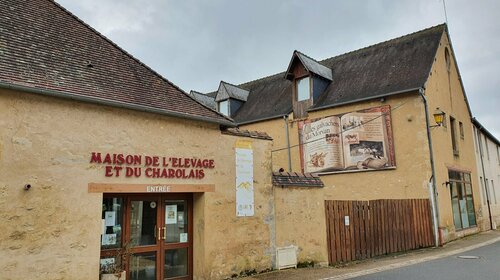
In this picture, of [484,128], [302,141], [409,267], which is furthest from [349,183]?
[484,128]

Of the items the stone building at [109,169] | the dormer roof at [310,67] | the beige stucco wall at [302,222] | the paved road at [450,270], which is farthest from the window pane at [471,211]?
the stone building at [109,169]

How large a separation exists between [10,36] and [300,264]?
8269 mm

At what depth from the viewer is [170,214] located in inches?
339

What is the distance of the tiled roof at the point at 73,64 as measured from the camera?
7.01 metres

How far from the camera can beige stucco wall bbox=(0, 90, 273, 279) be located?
6332 millimetres

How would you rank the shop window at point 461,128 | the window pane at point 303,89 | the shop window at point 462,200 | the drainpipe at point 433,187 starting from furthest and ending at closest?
the shop window at point 461,128 < the window pane at point 303,89 < the shop window at point 462,200 < the drainpipe at point 433,187

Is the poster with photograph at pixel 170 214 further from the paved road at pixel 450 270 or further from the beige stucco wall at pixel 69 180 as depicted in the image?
the paved road at pixel 450 270

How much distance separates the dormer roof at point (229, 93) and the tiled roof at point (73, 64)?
14.5 meters

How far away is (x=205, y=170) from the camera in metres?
8.87

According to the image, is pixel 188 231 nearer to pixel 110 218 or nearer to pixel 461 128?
pixel 110 218

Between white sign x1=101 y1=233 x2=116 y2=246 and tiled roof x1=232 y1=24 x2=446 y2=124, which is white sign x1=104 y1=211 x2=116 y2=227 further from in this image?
tiled roof x1=232 y1=24 x2=446 y2=124

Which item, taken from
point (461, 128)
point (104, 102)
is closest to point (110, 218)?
point (104, 102)

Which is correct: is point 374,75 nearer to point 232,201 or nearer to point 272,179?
point 272,179

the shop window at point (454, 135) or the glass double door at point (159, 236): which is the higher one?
the shop window at point (454, 135)
